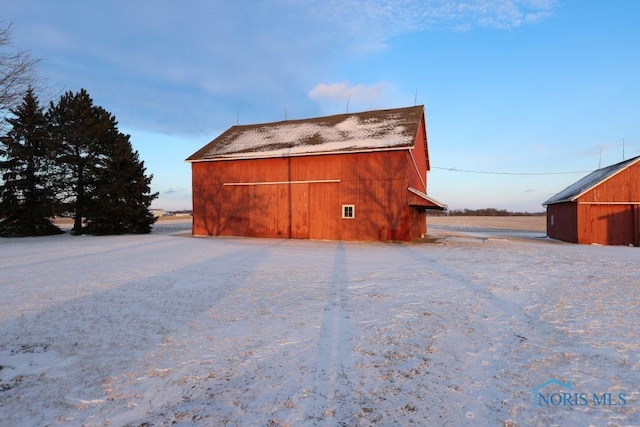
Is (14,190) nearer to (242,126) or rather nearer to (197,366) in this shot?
(242,126)

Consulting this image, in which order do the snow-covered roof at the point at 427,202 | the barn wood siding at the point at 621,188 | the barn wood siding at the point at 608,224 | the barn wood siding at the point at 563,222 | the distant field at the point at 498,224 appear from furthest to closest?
the distant field at the point at 498,224
the barn wood siding at the point at 563,222
the barn wood siding at the point at 608,224
the barn wood siding at the point at 621,188
the snow-covered roof at the point at 427,202

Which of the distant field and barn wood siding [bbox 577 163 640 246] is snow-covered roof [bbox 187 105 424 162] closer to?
barn wood siding [bbox 577 163 640 246]

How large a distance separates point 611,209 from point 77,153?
37.4 m

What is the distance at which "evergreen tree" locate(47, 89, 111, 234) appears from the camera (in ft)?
82.8

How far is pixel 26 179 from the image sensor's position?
24062 millimetres

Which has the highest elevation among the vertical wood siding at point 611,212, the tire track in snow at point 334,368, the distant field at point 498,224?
the vertical wood siding at point 611,212

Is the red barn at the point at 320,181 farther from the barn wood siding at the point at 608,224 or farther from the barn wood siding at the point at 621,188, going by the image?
the barn wood siding at the point at 621,188

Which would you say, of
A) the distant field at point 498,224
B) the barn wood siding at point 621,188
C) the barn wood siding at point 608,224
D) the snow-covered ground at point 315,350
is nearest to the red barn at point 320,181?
the barn wood siding at point 608,224

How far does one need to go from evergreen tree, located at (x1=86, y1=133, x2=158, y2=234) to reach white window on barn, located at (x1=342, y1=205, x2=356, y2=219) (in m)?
16.1

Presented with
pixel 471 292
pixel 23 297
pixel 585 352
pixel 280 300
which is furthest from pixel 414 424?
pixel 23 297

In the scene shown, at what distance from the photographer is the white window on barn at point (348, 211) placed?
66.9ft

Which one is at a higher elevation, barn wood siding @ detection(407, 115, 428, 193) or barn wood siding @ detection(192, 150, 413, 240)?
barn wood siding @ detection(407, 115, 428, 193)

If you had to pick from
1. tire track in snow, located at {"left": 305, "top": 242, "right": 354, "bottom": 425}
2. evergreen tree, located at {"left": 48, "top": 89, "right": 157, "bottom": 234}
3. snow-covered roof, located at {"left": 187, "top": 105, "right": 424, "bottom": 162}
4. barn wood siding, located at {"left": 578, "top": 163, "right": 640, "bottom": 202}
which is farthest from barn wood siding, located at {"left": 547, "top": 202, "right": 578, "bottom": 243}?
evergreen tree, located at {"left": 48, "top": 89, "right": 157, "bottom": 234}

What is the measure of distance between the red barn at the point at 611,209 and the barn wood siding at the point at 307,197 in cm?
1191
